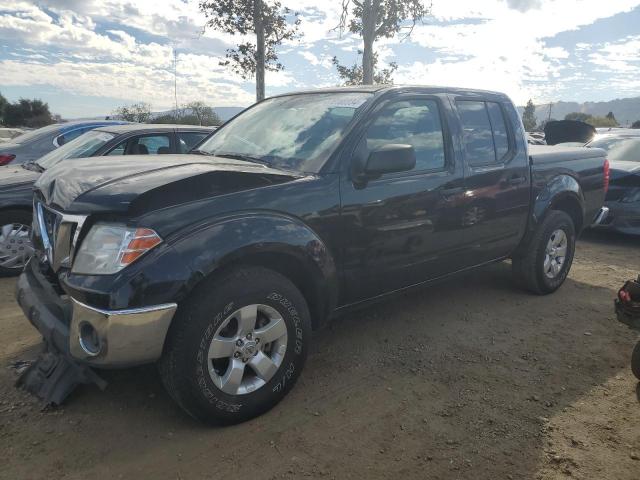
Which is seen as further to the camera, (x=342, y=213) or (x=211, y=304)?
(x=342, y=213)

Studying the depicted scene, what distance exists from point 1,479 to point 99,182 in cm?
146

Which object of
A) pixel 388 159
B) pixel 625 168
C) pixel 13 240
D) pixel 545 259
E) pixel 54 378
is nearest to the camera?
pixel 54 378

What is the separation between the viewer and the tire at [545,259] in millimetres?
4668

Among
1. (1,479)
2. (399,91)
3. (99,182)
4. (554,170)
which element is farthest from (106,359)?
(554,170)

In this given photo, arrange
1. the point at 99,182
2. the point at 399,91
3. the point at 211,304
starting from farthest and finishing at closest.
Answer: the point at 399,91
the point at 99,182
the point at 211,304

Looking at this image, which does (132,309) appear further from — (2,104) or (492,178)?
(2,104)

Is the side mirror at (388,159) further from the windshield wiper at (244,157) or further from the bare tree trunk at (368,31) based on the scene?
the bare tree trunk at (368,31)

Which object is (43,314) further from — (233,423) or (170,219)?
(233,423)

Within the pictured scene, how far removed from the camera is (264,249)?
266 centimetres

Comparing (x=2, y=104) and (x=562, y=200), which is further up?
(x=2, y=104)

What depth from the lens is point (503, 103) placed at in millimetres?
4449

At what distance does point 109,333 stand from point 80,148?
12.9 ft

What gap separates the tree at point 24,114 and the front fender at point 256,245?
51.1 m

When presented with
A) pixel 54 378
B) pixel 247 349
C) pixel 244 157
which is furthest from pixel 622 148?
pixel 54 378
